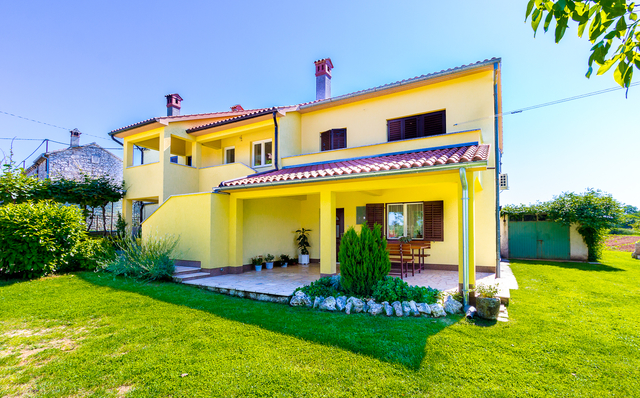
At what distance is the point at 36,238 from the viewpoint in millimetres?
8758

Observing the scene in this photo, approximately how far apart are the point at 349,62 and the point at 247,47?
15.5 ft

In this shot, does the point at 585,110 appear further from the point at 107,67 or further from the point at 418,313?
the point at 107,67

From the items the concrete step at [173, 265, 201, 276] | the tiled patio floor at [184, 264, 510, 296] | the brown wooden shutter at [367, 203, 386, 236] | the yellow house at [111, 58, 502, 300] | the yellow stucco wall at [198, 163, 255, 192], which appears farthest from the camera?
the yellow stucco wall at [198, 163, 255, 192]

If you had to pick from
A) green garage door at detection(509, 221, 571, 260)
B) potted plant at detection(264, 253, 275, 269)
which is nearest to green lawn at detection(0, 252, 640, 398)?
potted plant at detection(264, 253, 275, 269)

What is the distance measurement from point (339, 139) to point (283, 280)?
621 centimetres

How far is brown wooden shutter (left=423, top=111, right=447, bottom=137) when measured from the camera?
1052 centimetres

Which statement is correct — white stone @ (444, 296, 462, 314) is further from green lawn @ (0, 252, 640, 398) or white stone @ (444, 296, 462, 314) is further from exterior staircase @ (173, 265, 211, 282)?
exterior staircase @ (173, 265, 211, 282)

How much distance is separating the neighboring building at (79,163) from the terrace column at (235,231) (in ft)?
38.1

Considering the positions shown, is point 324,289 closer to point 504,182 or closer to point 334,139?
point 334,139

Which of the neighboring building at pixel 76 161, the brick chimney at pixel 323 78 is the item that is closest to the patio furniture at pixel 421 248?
the brick chimney at pixel 323 78

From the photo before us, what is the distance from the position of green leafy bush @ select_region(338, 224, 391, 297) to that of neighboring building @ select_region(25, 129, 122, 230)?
16.4m

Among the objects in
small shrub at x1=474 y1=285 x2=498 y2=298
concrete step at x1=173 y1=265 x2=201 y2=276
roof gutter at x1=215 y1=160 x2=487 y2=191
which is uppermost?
roof gutter at x1=215 y1=160 x2=487 y2=191

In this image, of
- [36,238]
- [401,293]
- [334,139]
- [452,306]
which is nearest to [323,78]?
[334,139]

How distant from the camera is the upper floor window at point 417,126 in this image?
10.6 m
